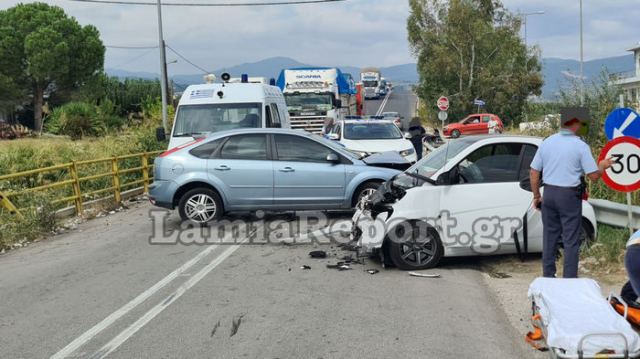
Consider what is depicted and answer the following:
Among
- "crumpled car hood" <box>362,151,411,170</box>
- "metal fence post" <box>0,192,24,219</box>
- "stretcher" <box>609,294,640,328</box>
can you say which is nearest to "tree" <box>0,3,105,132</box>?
"metal fence post" <box>0,192,24,219</box>

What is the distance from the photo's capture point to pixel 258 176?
36.1 ft

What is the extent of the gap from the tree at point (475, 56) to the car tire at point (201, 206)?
139ft

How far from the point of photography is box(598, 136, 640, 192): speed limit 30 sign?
7258mm

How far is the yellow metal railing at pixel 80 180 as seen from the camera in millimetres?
11859

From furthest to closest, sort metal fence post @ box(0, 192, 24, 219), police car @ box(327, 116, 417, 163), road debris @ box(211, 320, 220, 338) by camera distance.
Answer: police car @ box(327, 116, 417, 163)
metal fence post @ box(0, 192, 24, 219)
road debris @ box(211, 320, 220, 338)

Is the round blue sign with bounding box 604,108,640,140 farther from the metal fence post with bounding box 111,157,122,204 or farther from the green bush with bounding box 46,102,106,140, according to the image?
the green bush with bounding box 46,102,106,140

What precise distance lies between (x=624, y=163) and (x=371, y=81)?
3260 inches

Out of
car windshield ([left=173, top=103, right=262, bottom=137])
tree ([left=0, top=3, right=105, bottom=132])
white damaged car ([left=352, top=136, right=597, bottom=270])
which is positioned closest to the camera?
white damaged car ([left=352, top=136, right=597, bottom=270])

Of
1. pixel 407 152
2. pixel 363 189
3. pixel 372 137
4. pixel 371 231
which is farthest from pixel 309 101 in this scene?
pixel 371 231

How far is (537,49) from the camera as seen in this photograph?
176ft

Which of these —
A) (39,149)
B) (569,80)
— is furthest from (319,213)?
(39,149)

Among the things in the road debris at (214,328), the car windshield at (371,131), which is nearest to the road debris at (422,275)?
the road debris at (214,328)

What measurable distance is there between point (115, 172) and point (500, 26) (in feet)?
146

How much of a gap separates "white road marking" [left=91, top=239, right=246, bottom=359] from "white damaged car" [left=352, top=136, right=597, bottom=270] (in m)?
1.96
